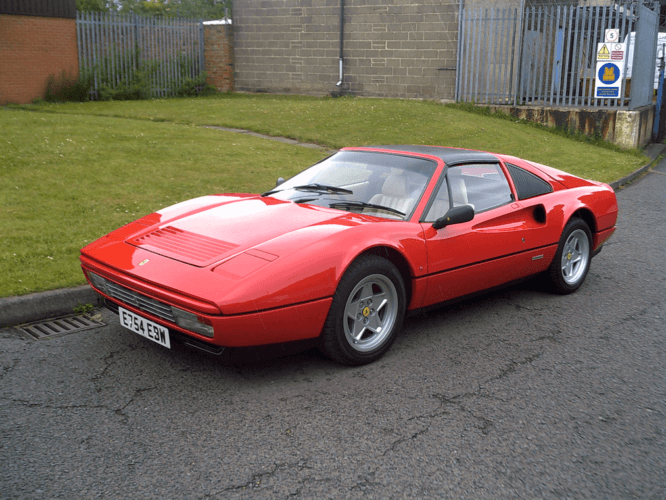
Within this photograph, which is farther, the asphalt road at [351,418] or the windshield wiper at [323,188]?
the windshield wiper at [323,188]

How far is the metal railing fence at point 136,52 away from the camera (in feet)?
61.9

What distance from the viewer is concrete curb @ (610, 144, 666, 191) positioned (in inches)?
432

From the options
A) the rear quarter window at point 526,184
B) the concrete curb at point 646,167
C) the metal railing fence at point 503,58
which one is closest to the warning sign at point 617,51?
the metal railing fence at point 503,58

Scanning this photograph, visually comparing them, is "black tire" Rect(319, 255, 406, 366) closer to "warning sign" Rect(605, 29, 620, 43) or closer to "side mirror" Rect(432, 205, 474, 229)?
"side mirror" Rect(432, 205, 474, 229)

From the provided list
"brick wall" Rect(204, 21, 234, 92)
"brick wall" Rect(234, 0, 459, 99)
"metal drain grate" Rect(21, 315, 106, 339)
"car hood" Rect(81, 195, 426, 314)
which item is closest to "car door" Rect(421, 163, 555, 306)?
"car hood" Rect(81, 195, 426, 314)

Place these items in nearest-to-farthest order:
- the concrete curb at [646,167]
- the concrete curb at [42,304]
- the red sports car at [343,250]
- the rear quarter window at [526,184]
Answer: the red sports car at [343,250], the concrete curb at [42,304], the rear quarter window at [526,184], the concrete curb at [646,167]

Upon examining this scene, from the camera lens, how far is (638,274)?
5.82 meters

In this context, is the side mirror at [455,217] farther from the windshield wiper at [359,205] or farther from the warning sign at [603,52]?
the warning sign at [603,52]

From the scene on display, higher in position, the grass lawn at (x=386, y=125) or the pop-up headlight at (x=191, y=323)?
the grass lawn at (x=386, y=125)

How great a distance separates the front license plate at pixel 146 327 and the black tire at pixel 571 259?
3.21m

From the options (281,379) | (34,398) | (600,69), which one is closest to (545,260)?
(281,379)

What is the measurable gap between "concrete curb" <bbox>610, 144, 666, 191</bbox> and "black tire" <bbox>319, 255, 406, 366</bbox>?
806 centimetres

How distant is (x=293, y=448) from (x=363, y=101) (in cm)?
1594

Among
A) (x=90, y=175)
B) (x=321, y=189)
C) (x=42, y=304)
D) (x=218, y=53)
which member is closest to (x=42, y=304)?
(x=42, y=304)
